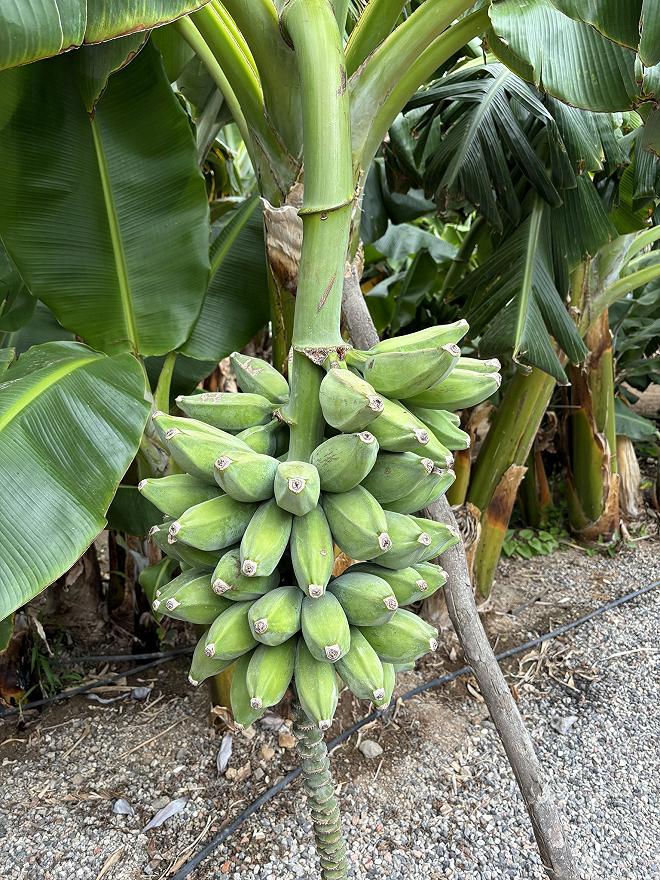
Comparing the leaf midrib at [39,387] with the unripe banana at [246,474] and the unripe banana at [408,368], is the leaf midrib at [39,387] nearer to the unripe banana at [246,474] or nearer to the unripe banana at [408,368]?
the unripe banana at [246,474]

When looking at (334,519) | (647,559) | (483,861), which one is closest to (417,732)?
(483,861)

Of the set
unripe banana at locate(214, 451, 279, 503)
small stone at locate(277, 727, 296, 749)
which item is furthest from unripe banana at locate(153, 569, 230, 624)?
small stone at locate(277, 727, 296, 749)

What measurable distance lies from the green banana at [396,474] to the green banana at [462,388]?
8 cm

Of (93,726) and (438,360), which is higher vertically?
(438,360)

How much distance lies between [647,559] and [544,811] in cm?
188

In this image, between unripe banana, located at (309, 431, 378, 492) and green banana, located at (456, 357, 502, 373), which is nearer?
unripe banana, located at (309, 431, 378, 492)

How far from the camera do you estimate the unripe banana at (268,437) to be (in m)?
0.62

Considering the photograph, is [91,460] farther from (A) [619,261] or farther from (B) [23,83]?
(A) [619,261]

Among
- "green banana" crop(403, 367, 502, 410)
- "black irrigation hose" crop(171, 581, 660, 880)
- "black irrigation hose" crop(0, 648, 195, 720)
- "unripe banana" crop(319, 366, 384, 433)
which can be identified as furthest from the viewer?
"black irrigation hose" crop(0, 648, 195, 720)

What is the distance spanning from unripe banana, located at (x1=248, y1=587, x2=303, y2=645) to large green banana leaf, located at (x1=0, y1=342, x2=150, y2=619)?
1.10 feet

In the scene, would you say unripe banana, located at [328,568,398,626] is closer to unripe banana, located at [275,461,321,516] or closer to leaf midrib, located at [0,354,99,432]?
unripe banana, located at [275,461,321,516]

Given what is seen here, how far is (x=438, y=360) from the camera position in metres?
0.55

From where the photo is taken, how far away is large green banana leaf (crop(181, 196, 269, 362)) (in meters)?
1.36

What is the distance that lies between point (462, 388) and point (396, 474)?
0.43ft
